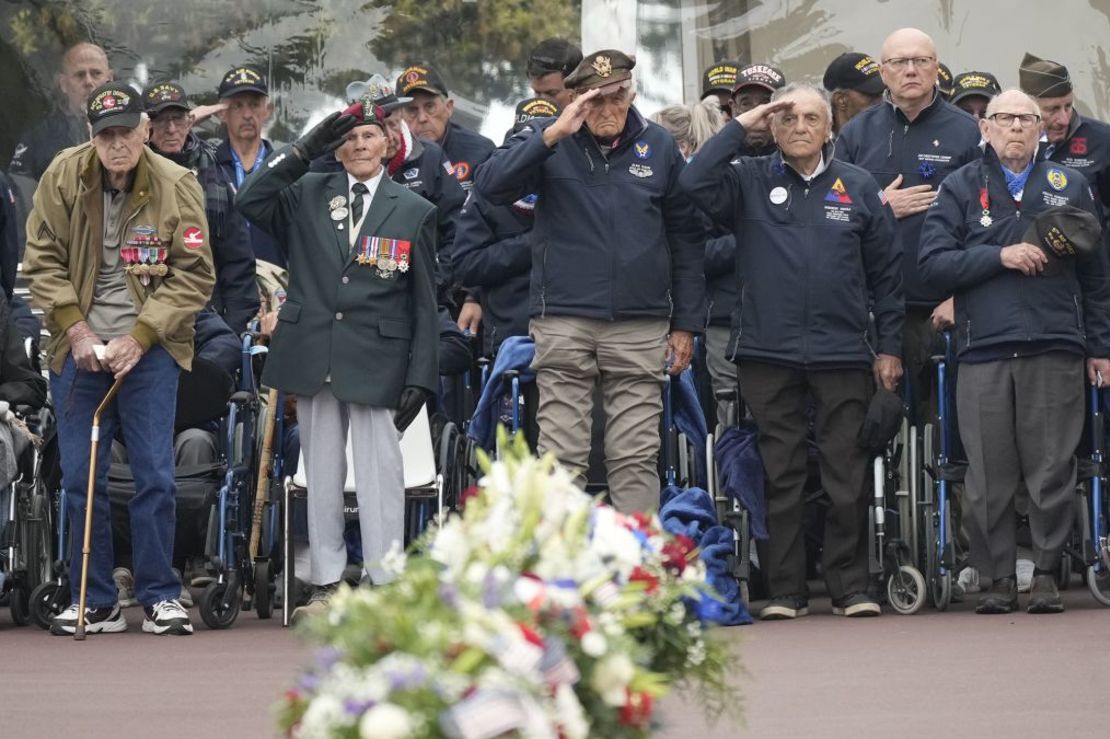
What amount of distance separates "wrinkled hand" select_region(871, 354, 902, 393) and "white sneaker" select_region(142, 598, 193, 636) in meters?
3.35

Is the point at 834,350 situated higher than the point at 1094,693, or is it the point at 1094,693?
the point at 834,350

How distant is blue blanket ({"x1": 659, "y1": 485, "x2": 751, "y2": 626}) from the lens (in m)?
10.2

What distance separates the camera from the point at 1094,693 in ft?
25.5

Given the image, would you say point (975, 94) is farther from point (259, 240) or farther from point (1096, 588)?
point (259, 240)

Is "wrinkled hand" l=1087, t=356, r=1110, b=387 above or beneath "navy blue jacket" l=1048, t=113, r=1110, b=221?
beneath

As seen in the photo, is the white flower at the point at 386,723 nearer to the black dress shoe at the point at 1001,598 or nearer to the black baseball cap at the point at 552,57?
the black dress shoe at the point at 1001,598

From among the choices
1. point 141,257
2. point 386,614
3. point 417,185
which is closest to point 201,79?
point 417,185

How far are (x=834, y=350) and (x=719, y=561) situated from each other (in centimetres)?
109

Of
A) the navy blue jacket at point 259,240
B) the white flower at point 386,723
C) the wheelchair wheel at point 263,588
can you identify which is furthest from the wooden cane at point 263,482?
the white flower at point 386,723

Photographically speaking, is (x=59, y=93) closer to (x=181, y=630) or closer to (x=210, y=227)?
(x=210, y=227)

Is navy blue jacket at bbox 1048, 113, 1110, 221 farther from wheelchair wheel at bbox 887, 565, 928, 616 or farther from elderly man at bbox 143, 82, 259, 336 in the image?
elderly man at bbox 143, 82, 259, 336

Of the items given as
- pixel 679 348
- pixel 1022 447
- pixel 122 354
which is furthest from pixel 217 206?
pixel 1022 447

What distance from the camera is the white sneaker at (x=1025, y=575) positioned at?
11.4 m

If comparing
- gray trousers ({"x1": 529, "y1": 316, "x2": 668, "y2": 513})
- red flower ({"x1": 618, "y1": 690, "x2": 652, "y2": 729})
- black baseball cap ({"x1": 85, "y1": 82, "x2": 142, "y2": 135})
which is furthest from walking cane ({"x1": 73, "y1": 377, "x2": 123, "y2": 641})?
red flower ({"x1": 618, "y1": 690, "x2": 652, "y2": 729})
